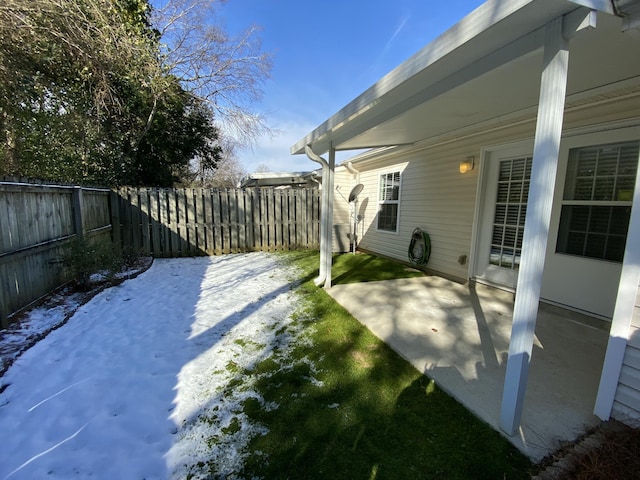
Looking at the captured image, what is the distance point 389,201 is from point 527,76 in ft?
15.6

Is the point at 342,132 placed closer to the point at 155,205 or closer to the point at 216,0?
the point at 155,205

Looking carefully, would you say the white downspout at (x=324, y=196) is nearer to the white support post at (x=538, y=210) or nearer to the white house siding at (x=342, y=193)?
the white support post at (x=538, y=210)

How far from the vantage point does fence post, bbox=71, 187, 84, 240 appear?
4719 millimetres

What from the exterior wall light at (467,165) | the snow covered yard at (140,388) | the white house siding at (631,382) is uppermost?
the exterior wall light at (467,165)

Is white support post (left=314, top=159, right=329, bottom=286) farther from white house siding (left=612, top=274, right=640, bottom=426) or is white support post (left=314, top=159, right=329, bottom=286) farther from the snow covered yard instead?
white house siding (left=612, top=274, right=640, bottom=426)

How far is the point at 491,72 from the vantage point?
2.09 metres

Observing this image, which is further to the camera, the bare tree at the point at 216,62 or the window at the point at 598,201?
the bare tree at the point at 216,62

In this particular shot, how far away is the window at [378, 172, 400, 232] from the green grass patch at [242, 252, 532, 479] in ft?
14.9

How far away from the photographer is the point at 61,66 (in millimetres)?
6344

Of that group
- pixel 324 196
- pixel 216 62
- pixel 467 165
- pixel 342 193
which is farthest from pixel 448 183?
pixel 216 62

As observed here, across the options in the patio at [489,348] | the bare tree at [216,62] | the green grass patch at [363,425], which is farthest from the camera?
the bare tree at [216,62]

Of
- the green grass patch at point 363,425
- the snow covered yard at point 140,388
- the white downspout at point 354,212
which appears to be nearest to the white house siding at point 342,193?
the white downspout at point 354,212

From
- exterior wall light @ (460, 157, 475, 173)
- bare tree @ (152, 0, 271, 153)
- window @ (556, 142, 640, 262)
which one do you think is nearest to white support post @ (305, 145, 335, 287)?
exterior wall light @ (460, 157, 475, 173)

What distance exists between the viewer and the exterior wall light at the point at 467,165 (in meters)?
4.65
